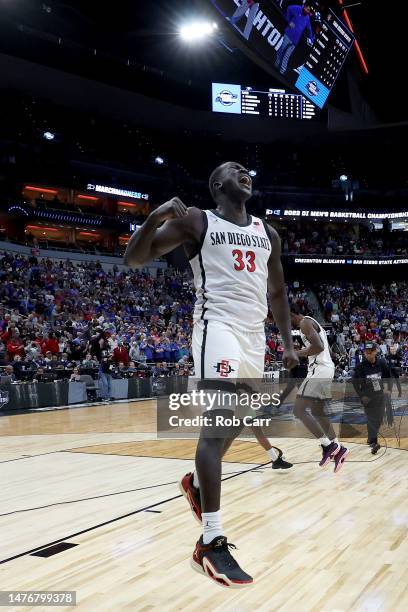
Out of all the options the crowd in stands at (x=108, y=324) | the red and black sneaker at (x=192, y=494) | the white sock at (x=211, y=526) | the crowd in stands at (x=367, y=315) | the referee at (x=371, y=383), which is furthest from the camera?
the crowd in stands at (x=367, y=315)

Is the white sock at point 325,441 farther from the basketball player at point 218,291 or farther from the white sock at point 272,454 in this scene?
the basketball player at point 218,291

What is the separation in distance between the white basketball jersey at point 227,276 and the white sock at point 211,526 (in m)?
1.02

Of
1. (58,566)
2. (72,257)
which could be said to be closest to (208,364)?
(58,566)

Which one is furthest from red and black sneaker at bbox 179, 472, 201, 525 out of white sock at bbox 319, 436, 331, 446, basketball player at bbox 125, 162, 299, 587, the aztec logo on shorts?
white sock at bbox 319, 436, 331, 446

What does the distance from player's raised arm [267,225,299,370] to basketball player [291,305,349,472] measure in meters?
3.21

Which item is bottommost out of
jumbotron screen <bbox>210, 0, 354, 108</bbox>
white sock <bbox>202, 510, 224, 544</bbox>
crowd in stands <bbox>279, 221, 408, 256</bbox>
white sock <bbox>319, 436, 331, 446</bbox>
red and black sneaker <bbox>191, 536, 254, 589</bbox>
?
white sock <bbox>319, 436, 331, 446</bbox>

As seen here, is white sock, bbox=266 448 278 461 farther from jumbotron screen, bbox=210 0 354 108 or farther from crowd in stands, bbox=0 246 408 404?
crowd in stands, bbox=0 246 408 404

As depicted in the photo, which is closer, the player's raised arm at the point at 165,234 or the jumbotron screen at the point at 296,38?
the player's raised arm at the point at 165,234

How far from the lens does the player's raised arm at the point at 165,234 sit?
10.3ft

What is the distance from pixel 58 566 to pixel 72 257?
28944mm

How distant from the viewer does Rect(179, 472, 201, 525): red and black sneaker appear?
3463mm

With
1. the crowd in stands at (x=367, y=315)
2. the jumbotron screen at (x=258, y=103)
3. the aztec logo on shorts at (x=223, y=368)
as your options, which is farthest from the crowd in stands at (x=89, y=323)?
the jumbotron screen at (x=258, y=103)

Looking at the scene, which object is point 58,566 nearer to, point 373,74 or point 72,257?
point 373,74

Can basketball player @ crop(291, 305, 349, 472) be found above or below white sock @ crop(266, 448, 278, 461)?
above
